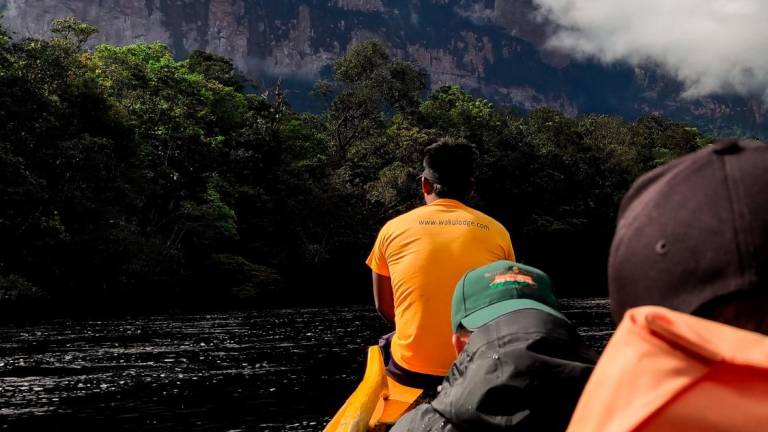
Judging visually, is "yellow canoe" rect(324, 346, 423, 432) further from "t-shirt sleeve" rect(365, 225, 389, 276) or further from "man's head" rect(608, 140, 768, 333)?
"man's head" rect(608, 140, 768, 333)

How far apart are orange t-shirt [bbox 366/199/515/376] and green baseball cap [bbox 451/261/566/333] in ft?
6.02

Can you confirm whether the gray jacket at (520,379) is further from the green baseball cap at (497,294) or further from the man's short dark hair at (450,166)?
the man's short dark hair at (450,166)

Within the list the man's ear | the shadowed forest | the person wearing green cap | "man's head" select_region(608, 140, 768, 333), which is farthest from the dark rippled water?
"man's head" select_region(608, 140, 768, 333)

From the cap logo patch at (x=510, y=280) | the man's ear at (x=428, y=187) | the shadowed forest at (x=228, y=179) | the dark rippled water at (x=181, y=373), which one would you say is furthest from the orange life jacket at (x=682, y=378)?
the shadowed forest at (x=228, y=179)

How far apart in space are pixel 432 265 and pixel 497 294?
2025 millimetres

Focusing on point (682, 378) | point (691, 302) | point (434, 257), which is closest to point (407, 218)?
point (434, 257)

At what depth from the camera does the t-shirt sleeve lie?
4.66m

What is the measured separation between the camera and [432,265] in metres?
4.36

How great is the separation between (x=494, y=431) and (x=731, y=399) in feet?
3.59

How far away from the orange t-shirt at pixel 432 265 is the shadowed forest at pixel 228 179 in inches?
1103

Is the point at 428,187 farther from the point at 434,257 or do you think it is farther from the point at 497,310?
the point at 497,310

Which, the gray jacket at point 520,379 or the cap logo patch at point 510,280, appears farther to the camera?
the cap logo patch at point 510,280

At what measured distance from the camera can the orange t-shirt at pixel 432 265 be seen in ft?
14.1

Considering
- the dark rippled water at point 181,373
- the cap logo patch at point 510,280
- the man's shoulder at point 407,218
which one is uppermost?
the man's shoulder at point 407,218
